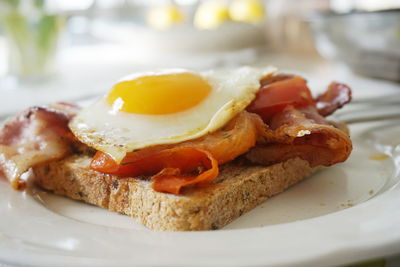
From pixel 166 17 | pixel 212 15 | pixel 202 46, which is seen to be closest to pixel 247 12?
pixel 212 15

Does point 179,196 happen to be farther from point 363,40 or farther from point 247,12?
point 247,12

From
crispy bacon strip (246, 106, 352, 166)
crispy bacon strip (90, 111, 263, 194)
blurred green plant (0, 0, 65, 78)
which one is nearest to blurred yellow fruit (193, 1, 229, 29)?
blurred green plant (0, 0, 65, 78)

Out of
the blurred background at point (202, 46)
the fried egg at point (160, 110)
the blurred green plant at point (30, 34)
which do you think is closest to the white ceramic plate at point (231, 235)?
the fried egg at point (160, 110)

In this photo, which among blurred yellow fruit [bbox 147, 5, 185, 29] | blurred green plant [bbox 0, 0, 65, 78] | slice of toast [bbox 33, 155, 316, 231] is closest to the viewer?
slice of toast [bbox 33, 155, 316, 231]

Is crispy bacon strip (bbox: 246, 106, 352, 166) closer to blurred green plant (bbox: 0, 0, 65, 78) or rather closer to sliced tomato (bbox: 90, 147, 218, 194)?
sliced tomato (bbox: 90, 147, 218, 194)

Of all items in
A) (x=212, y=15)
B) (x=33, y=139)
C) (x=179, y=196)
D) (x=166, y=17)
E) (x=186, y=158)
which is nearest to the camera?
(x=179, y=196)

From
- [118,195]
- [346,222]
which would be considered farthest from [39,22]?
[346,222]
